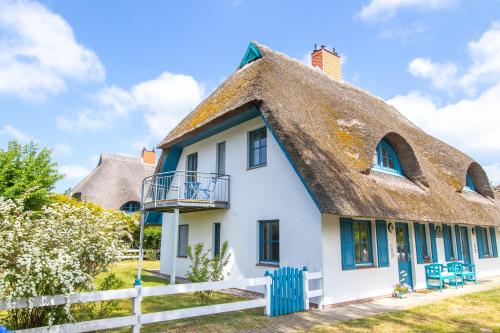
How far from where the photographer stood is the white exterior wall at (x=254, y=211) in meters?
9.20

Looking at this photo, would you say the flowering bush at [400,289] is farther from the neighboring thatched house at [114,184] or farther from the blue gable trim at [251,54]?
the neighboring thatched house at [114,184]

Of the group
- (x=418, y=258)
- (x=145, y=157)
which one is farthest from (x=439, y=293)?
(x=145, y=157)

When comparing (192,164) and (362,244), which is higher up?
(192,164)

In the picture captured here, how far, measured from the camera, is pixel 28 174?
60.4ft

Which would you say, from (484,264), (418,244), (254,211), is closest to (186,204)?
(254,211)

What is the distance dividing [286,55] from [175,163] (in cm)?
706

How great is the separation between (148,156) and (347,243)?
30099 millimetres

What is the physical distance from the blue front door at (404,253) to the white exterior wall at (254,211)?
155 inches

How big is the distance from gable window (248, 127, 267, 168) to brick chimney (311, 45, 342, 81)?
8.00 meters

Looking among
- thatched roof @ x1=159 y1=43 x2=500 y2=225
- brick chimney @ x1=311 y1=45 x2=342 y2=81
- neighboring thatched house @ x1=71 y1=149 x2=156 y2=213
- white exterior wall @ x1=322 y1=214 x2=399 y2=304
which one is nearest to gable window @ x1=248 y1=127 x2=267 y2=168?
thatched roof @ x1=159 y1=43 x2=500 y2=225

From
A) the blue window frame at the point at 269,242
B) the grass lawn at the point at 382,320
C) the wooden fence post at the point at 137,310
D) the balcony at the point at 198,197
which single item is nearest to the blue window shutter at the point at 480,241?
the grass lawn at the point at 382,320

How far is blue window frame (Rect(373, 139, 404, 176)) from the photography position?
39.7 feet

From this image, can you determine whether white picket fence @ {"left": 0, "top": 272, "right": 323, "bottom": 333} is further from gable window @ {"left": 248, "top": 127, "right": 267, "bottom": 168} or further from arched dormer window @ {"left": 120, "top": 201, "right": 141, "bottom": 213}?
arched dormer window @ {"left": 120, "top": 201, "right": 141, "bottom": 213}

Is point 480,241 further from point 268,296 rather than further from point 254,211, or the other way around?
point 268,296
